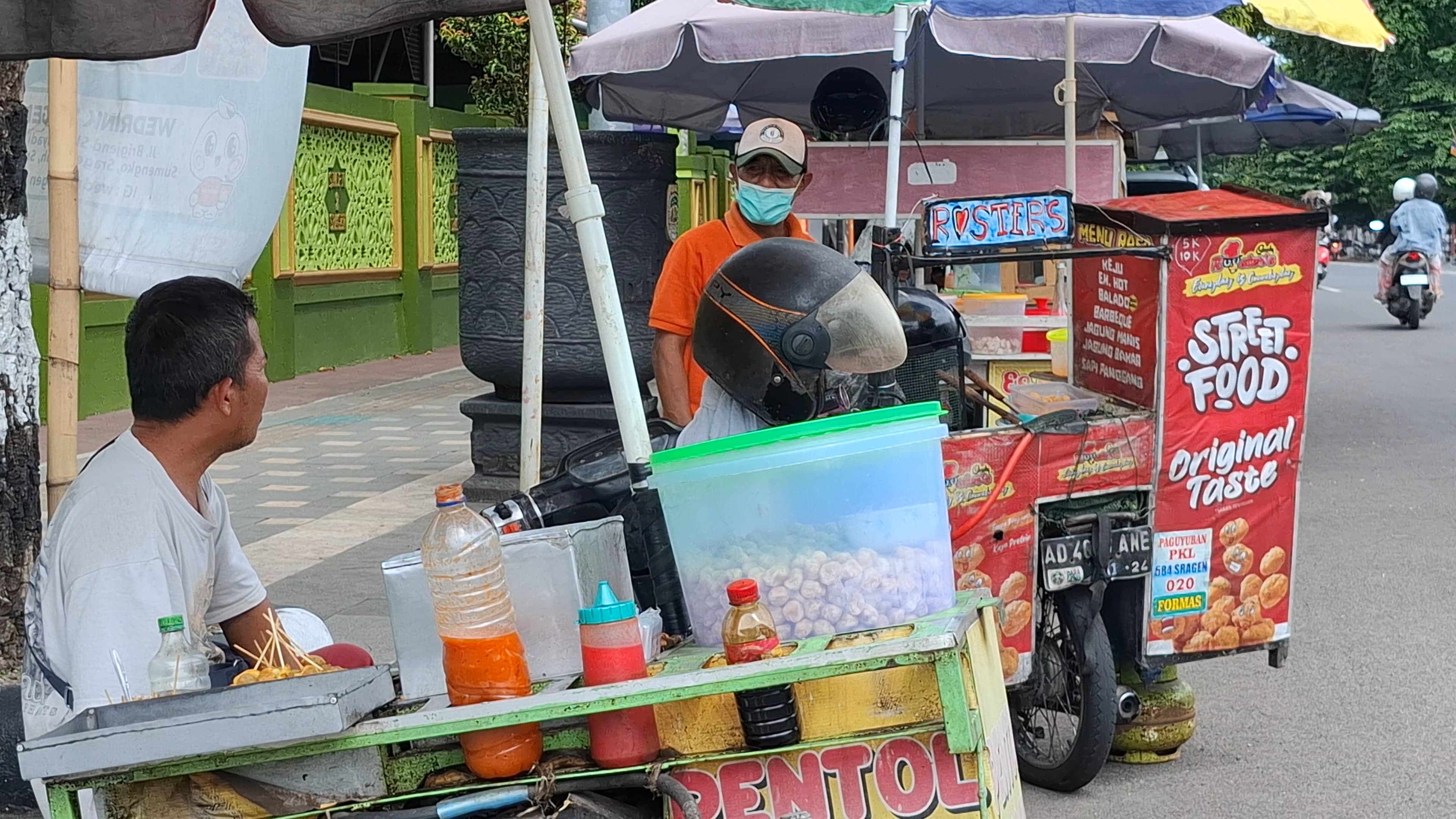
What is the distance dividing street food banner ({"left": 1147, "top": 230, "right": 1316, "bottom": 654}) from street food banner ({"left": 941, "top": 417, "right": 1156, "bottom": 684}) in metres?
0.13

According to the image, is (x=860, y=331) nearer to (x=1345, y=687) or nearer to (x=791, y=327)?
(x=791, y=327)

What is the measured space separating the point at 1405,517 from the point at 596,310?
6.21 m

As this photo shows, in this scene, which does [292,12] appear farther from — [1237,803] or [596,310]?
[1237,803]

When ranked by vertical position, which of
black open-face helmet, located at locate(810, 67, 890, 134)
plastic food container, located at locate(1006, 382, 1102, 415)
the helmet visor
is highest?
black open-face helmet, located at locate(810, 67, 890, 134)

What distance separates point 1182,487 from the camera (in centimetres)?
425

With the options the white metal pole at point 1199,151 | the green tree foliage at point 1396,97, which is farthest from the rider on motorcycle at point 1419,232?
the green tree foliage at point 1396,97

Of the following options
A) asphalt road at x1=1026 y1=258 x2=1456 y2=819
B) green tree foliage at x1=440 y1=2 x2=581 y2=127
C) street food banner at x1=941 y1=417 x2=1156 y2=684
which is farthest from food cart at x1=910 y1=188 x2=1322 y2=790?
green tree foliage at x1=440 y1=2 x2=581 y2=127

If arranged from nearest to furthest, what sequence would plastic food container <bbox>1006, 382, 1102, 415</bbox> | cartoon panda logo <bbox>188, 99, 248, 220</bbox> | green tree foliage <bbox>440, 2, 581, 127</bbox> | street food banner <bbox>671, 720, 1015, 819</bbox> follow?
street food banner <bbox>671, 720, 1015, 819</bbox> → cartoon panda logo <bbox>188, 99, 248, 220</bbox> → plastic food container <bbox>1006, 382, 1102, 415</bbox> → green tree foliage <bbox>440, 2, 581, 127</bbox>

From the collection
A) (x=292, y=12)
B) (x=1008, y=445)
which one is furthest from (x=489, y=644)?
(x=1008, y=445)

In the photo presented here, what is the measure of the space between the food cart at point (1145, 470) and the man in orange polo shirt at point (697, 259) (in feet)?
2.14

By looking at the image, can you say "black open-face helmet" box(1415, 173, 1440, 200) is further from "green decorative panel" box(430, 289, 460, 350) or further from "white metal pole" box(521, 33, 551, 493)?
"white metal pole" box(521, 33, 551, 493)

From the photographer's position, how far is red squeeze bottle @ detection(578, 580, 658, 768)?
2.38m

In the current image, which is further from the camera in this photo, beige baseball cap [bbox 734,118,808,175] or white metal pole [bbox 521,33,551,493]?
white metal pole [bbox 521,33,551,493]

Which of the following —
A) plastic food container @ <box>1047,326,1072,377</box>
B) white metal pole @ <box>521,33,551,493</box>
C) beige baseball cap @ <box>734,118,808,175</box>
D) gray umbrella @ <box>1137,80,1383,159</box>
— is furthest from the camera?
gray umbrella @ <box>1137,80,1383,159</box>
